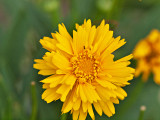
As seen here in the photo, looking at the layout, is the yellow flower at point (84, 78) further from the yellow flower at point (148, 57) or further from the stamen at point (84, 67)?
the yellow flower at point (148, 57)

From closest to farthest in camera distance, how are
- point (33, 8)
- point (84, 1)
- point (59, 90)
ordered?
point (59, 90)
point (33, 8)
point (84, 1)

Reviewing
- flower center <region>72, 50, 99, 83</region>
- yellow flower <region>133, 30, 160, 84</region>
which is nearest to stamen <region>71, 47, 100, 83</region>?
flower center <region>72, 50, 99, 83</region>

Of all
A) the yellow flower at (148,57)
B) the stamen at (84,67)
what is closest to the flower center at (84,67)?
the stamen at (84,67)

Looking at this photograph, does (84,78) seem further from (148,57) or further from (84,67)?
(148,57)

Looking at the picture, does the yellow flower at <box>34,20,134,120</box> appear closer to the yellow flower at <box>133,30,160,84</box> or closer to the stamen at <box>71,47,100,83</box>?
the stamen at <box>71,47,100,83</box>

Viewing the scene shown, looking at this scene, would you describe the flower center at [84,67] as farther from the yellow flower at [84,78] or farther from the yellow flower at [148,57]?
the yellow flower at [148,57]

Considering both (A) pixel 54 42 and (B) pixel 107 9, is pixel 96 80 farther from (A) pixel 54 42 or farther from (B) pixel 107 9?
(B) pixel 107 9

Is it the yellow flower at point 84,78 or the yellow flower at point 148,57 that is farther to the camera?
the yellow flower at point 148,57

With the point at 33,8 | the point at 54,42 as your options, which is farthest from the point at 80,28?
the point at 33,8
